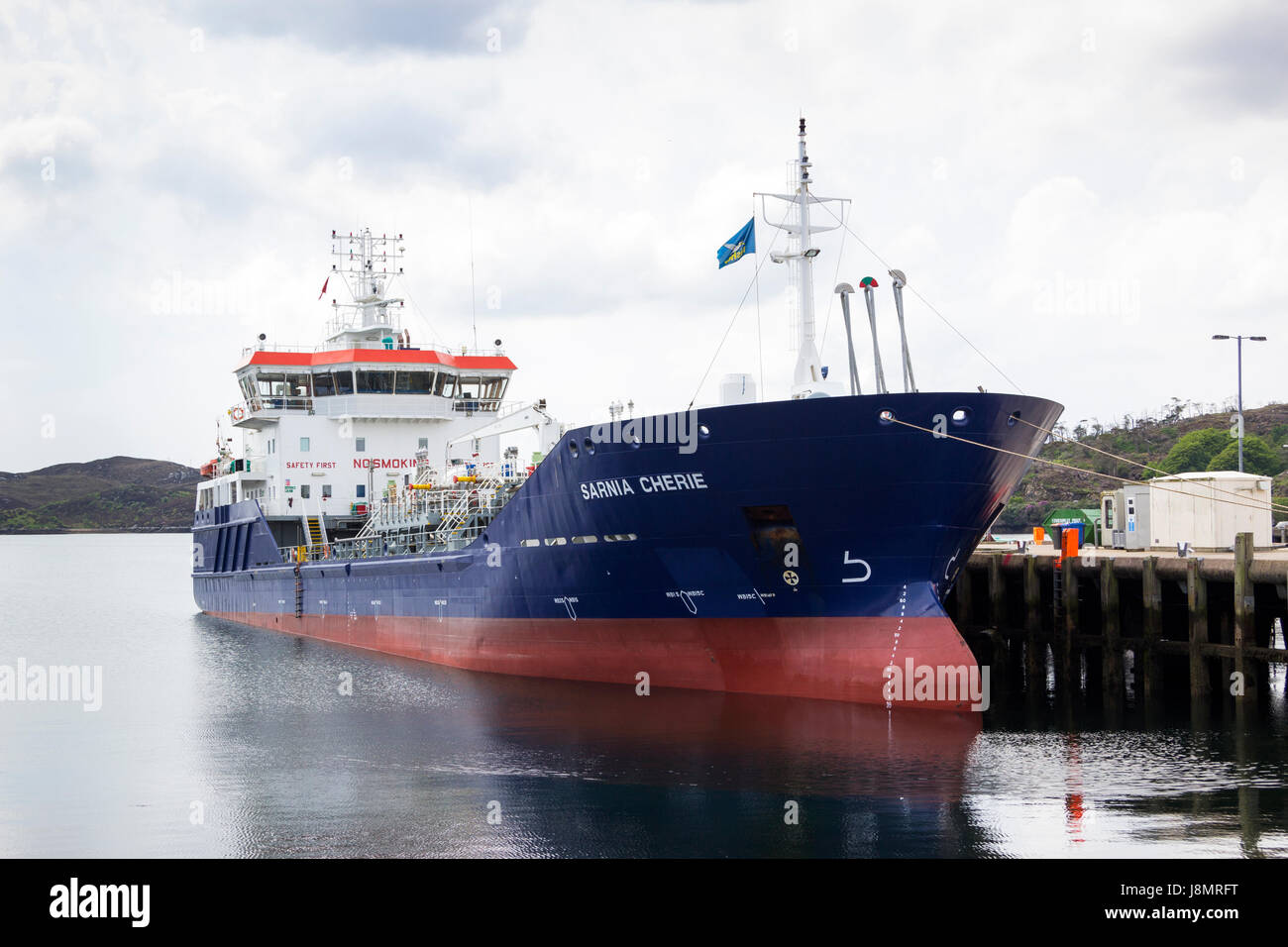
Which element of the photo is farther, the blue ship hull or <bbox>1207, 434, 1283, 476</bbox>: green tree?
<bbox>1207, 434, 1283, 476</bbox>: green tree

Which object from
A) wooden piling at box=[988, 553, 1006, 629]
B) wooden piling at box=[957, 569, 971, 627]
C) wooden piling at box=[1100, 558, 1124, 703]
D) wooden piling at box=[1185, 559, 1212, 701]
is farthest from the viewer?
wooden piling at box=[957, 569, 971, 627]

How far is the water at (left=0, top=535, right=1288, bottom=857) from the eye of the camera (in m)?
12.5

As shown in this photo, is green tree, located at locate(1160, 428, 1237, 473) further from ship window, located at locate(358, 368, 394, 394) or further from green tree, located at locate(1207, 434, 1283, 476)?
ship window, located at locate(358, 368, 394, 394)

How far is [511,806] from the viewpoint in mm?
13672

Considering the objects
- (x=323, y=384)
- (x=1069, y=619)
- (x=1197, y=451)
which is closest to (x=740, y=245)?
(x=1069, y=619)

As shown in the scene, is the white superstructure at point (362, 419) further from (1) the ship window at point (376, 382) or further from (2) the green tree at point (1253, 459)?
(2) the green tree at point (1253, 459)

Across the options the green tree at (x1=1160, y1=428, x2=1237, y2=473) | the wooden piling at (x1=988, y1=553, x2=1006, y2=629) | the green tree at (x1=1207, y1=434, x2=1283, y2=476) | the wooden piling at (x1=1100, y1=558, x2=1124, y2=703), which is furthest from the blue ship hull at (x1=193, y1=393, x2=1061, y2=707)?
the green tree at (x1=1160, y1=428, x2=1237, y2=473)

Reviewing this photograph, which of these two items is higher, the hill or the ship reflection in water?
the hill

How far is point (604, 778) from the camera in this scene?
1490 centimetres

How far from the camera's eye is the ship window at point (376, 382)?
31.2 metres

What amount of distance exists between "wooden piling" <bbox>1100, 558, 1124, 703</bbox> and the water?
1.56 m
